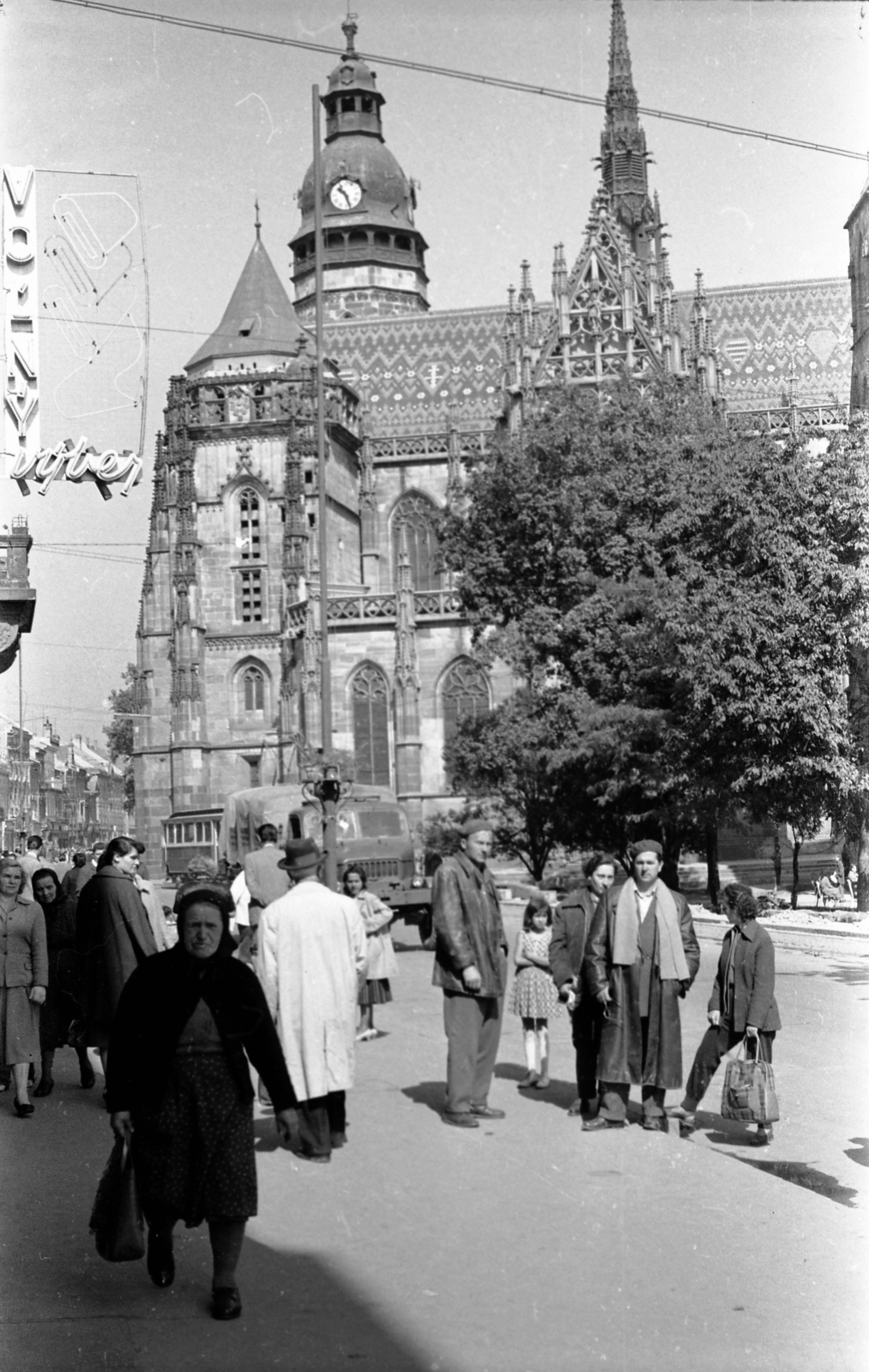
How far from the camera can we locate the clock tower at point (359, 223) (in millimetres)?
81875

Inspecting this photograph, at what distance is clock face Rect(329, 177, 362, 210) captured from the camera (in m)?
84.0

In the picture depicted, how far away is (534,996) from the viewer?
10.8 meters

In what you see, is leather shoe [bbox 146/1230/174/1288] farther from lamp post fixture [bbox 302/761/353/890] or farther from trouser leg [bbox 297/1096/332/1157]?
lamp post fixture [bbox 302/761/353/890]

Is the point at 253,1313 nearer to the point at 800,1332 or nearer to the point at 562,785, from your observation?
the point at 800,1332

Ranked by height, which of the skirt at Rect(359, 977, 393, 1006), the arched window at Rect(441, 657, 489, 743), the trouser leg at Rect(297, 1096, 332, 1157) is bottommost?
the trouser leg at Rect(297, 1096, 332, 1157)

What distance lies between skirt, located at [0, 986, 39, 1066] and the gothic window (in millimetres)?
44989

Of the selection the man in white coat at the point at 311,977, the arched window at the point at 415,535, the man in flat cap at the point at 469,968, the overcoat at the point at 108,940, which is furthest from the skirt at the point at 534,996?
the arched window at the point at 415,535

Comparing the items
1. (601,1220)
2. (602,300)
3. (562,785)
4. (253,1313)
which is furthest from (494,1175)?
(602,300)

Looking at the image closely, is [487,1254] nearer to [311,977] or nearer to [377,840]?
[311,977]

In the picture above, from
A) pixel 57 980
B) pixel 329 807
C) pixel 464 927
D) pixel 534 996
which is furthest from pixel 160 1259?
pixel 329 807

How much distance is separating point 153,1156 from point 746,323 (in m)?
67.4

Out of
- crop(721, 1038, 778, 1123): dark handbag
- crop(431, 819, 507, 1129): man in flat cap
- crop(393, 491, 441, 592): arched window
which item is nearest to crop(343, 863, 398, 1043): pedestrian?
crop(431, 819, 507, 1129): man in flat cap

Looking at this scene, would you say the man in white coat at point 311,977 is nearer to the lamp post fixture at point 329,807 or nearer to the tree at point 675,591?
the lamp post fixture at point 329,807

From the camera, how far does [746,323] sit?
70.2m
